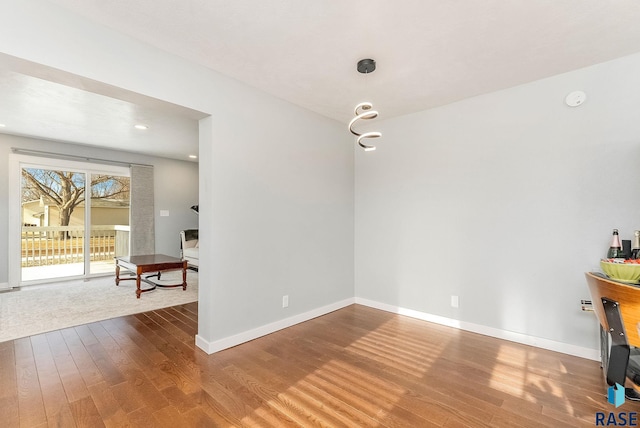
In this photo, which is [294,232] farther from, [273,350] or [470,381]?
[470,381]

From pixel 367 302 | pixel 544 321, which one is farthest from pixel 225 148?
pixel 544 321

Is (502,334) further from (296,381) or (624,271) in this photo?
(296,381)

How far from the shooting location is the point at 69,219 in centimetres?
556

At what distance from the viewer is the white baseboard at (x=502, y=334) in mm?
2547

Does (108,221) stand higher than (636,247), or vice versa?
(108,221)

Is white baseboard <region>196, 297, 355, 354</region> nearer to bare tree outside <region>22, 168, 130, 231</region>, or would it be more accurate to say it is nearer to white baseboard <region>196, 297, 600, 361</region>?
white baseboard <region>196, 297, 600, 361</region>

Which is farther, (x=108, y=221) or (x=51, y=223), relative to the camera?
(x=108, y=221)

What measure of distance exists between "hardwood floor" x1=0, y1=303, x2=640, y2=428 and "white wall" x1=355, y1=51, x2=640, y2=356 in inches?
18.5

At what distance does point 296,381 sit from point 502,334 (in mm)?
2154

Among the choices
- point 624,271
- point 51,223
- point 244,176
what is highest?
point 244,176

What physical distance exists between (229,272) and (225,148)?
1168 millimetres

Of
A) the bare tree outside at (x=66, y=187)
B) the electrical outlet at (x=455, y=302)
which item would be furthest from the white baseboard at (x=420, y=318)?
the bare tree outside at (x=66, y=187)

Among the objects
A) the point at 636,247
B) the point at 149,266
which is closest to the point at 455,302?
the point at 636,247

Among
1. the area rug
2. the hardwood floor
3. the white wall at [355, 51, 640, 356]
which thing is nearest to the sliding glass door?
the area rug
